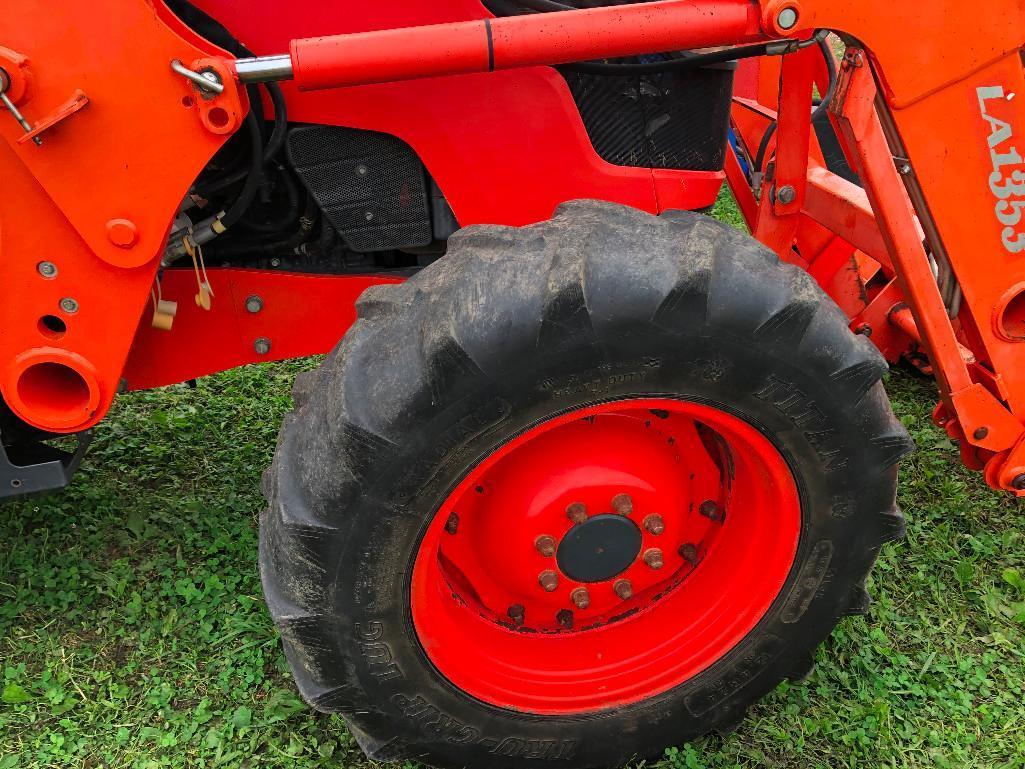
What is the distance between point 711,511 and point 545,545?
47cm

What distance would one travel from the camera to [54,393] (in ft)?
6.51

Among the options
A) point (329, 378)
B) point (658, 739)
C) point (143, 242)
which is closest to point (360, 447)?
point (329, 378)

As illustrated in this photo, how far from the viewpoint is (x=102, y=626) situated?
105 inches

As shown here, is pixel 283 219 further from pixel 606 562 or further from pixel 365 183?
pixel 606 562

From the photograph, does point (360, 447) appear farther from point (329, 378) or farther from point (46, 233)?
point (46, 233)

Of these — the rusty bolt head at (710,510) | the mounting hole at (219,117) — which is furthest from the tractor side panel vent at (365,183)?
the rusty bolt head at (710,510)

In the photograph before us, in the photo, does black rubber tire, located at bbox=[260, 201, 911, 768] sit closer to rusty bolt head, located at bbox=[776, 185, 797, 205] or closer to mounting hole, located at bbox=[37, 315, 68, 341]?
mounting hole, located at bbox=[37, 315, 68, 341]

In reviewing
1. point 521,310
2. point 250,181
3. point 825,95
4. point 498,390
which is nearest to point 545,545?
point 498,390

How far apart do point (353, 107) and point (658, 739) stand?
167 cm

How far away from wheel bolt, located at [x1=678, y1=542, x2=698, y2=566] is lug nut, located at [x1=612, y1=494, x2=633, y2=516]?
288mm

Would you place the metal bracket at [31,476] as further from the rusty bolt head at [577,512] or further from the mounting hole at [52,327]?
the rusty bolt head at [577,512]

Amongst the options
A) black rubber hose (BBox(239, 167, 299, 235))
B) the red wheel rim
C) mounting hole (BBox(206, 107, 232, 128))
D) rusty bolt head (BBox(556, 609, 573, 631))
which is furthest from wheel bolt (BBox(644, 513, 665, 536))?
mounting hole (BBox(206, 107, 232, 128))

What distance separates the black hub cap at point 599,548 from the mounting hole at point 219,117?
114 cm

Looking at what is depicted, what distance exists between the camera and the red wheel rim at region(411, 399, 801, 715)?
6.77 feet
